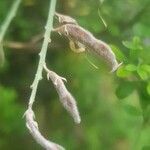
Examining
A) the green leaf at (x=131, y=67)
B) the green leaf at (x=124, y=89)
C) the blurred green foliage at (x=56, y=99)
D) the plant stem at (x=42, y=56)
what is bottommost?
the blurred green foliage at (x=56, y=99)

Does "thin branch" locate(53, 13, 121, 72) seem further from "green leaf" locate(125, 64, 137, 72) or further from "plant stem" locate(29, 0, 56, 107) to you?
"green leaf" locate(125, 64, 137, 72)

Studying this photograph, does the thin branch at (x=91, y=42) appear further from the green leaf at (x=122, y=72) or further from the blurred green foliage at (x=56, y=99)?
the blurred green foliage at (x=56, y=99)

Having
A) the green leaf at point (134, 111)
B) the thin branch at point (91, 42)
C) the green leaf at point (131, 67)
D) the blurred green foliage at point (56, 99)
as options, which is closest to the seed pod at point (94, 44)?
the thin branch at point (91, 42)

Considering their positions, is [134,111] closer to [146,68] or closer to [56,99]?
[146,68]

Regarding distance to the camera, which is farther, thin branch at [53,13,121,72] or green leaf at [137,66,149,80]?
green leaf at [137,66,149,80]

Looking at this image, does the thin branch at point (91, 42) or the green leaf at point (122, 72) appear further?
the green leaf at point (122, 72)

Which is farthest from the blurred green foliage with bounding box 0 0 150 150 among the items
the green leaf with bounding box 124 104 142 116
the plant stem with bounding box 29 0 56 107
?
the plant stem with bounding box 29 0 56 107

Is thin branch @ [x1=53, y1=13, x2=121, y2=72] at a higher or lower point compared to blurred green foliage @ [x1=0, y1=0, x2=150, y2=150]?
higher

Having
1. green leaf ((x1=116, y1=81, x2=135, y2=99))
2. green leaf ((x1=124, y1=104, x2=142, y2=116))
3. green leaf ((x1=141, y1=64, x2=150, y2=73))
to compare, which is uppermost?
green leaf ((x1=141, y1=64, x2=150, y2=73))

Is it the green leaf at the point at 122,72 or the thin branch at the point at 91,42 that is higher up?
the thin branch at the point at 91,42
